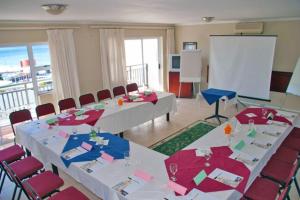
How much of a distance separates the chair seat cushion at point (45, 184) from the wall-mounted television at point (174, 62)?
18.2 ft

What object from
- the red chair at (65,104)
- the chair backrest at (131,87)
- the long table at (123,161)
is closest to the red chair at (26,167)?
the long table at (123,161)

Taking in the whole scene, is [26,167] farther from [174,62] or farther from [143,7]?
[174,62]

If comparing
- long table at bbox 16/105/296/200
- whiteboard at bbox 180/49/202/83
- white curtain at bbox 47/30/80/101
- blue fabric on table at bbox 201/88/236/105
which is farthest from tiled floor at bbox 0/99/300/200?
white curtain at bbox 47/30/80/101

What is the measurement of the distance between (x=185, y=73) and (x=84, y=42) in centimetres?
318

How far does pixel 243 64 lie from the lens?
20.0 feet

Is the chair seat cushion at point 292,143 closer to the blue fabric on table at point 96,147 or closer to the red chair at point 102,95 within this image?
the blue fabric on table at point 96,147

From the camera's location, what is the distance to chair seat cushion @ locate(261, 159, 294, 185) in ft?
8.36

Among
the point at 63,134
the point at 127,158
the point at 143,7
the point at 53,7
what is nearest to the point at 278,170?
the point at 127,158

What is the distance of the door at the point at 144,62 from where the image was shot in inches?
303

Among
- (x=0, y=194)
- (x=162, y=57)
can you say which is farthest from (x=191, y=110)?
(x=0, y=194)

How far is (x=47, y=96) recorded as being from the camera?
539 cm

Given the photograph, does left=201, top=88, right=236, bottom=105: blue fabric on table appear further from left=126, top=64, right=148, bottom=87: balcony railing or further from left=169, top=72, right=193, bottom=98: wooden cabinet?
left=126, top=64, right=148, bottom=87: balcony railing

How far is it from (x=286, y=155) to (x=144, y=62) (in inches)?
228

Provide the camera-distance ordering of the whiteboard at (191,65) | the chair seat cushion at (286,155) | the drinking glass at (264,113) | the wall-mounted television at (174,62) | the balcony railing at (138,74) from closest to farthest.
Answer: the chair seat cushion at (286,155) < the drinking glass at (264,113) < the whiteboard at (191,65) < the wall-mounted television at (174,62) < the balcony railing at (138,74)
